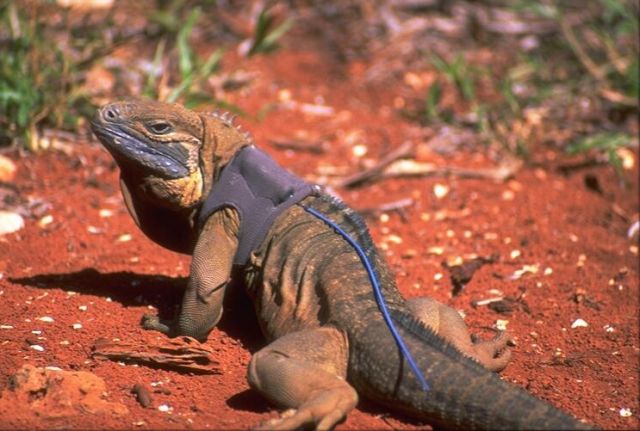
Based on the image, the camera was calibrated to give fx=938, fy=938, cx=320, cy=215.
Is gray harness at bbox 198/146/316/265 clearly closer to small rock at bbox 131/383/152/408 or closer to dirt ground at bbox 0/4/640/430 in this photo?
dirt ground at bbox 0/4/640/430

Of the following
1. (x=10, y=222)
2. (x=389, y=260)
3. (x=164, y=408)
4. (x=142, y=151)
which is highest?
(x=142, y=151)

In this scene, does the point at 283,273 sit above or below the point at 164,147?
below

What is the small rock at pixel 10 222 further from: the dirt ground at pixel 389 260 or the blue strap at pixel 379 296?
the blue strap at pixel 379 296

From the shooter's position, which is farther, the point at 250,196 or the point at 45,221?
the point at 45,221

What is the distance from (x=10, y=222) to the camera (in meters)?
6.55

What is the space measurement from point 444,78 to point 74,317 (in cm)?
631

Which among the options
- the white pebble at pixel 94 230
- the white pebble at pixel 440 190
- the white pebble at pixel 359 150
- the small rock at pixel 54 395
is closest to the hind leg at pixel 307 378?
the small rock at pixel 54 395

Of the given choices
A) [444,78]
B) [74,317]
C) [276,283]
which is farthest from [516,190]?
[74,317]

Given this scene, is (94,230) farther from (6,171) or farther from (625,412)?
(625,412)

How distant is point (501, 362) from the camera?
4.83 meters

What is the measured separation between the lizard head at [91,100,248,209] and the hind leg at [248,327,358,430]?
113 centimetres

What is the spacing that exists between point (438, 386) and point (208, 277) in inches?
56.4

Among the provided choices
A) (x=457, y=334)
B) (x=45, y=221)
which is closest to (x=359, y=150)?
(x=45, y=221)

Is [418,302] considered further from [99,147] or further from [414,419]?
[99,147]
